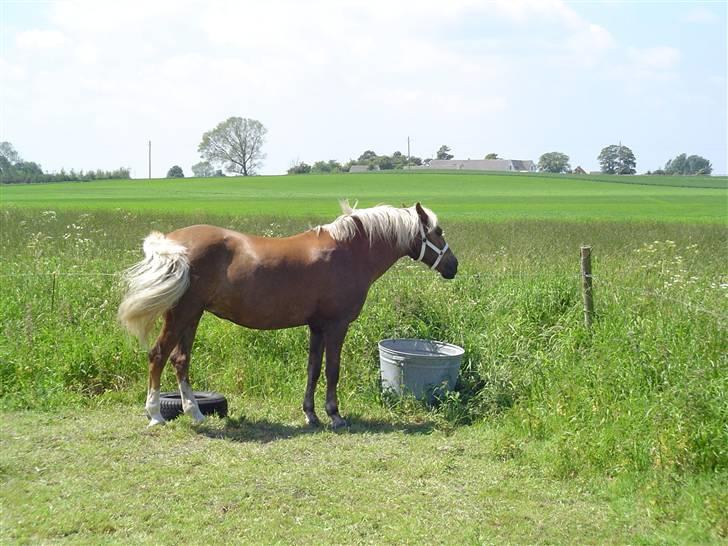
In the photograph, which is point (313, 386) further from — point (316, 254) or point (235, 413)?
point (316, 254)

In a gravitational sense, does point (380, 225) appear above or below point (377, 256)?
above

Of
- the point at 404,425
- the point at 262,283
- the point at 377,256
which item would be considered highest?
the point at 377,256

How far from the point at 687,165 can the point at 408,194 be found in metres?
57.9

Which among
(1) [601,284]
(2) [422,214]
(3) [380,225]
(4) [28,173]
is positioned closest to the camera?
(3) [380,225]

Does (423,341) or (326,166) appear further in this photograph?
(326,166)

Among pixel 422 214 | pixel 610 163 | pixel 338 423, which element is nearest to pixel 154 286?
pixel 338 423

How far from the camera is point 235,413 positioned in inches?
252

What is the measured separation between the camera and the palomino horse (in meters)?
5.68

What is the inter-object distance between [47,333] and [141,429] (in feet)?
7.36

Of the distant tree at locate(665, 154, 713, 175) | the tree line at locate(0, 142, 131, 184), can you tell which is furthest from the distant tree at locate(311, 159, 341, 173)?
the distant tree at locate(665, 154, 713, 175)

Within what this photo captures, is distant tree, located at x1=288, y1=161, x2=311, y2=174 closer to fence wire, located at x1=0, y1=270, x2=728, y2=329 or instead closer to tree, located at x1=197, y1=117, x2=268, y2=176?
tree, located at x1=197, y1=117, x2=268, y2=176

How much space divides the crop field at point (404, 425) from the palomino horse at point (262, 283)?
0.64m

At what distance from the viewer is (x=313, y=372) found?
6328 millimetres

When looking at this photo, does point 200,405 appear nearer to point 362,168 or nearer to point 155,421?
point 155,421
